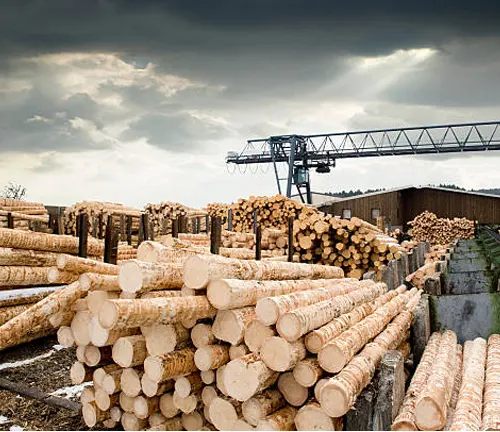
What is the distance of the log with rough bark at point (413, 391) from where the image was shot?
3.20 meters

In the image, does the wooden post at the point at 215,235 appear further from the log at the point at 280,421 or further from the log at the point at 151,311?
the log at the point at 280,421

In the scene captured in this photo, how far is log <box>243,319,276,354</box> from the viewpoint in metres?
3.69

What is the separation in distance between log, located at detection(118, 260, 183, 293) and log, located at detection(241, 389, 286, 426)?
125cm

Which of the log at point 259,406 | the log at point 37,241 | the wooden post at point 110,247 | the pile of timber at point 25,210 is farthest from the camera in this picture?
the pile of timber at point 25,210

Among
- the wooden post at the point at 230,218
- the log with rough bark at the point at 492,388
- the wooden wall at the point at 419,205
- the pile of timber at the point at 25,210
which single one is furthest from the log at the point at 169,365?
the wooden wall at the point at 419,205

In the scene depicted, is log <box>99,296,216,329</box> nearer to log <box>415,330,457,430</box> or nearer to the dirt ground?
log <box>415,330,457,430</box>

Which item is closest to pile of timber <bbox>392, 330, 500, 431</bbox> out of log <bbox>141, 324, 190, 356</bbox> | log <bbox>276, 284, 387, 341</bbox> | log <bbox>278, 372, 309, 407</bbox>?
log <bbox>278, 372, 309, 407</bbox>

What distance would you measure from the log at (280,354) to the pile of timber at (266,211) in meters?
13.3

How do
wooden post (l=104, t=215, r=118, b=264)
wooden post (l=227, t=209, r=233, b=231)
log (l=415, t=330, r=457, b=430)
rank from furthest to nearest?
wooden post (l=227, t=209, r=233, b=231) < wooden post (l=104, t=215, r=118, b=264) < log (l=415, t=330, r=457, b=430)

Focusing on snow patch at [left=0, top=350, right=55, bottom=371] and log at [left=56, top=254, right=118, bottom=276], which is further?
snow patch at [left=0, top=350, right=55, bottom=371]

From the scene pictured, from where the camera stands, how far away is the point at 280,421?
357cm

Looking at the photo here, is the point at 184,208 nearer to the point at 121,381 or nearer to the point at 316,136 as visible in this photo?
the point at 121,381

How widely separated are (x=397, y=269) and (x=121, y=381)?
23.5ft

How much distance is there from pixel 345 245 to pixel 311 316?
749cm
